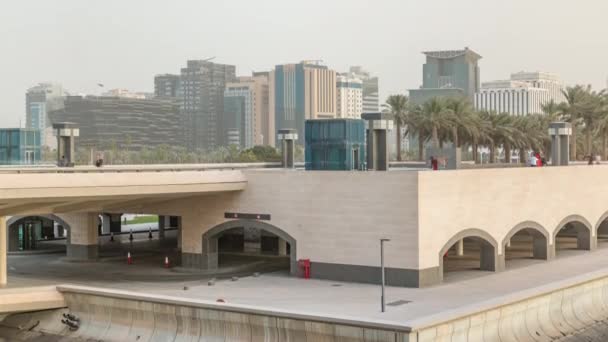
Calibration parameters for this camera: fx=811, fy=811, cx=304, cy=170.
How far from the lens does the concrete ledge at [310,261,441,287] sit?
3500 centimetres

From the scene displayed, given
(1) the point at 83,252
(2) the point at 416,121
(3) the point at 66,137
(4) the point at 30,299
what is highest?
(2) the point at 416,121

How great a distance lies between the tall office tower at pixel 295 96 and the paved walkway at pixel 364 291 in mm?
148367

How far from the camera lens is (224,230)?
41.5m

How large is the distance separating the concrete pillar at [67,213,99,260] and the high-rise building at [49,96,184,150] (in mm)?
101725

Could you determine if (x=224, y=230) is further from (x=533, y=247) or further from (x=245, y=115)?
(x=245, y=115)

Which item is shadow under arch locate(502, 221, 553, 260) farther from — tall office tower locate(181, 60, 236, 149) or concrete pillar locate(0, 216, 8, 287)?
tall office tower locate(181, 60, 236, 149)

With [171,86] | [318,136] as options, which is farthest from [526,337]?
[171,86]

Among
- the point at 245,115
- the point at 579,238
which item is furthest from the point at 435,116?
the point at 245,115

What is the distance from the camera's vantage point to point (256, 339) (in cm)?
2773

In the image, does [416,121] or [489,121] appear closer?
[416,121]

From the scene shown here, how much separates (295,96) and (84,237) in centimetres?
14364

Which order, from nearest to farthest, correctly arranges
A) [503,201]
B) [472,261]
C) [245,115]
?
[503,201] → [472,261] → [245,115]

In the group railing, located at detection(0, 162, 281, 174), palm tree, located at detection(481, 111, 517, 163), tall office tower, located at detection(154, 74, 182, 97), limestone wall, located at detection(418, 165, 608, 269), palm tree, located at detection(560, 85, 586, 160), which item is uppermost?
tall office tower, located at detection(154, 74, 182, 97)

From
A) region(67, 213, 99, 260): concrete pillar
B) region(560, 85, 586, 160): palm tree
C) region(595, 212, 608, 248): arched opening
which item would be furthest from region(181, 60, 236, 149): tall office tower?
region(67, 213, 99, 260): concrete pillar
